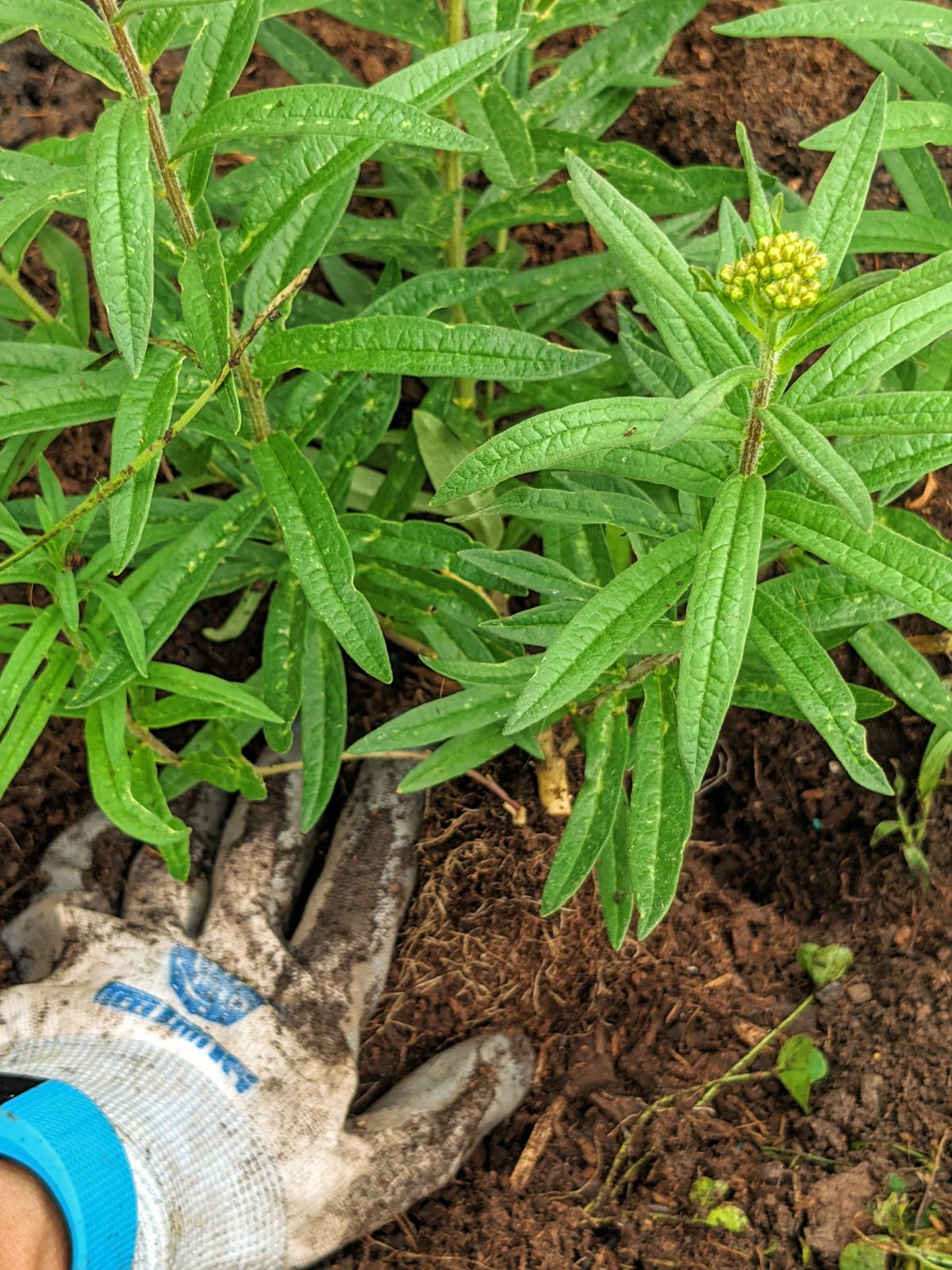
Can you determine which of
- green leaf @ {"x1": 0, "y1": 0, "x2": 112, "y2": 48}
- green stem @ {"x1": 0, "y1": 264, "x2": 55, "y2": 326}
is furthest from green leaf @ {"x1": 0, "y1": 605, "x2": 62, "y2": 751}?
green leaf @ {"x1": 0, "y1": 0, "x2": 112, "y2": 48}

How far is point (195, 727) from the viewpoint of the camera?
8.38 feet

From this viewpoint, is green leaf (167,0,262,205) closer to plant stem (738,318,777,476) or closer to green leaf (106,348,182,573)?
green leaf (106,348,182,573)

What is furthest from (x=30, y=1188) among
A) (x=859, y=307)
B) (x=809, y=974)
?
(x=859, y=307)

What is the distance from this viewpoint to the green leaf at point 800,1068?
7.32 ft

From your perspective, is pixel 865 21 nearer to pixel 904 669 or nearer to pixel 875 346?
pixel 875 346

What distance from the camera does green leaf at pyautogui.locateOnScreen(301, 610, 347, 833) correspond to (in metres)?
1.96

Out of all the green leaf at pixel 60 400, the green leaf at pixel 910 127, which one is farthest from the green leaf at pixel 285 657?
the green leaf at pixel 910 127

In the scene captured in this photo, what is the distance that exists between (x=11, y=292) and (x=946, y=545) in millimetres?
1637

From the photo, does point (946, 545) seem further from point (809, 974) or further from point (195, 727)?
point (195, 727)

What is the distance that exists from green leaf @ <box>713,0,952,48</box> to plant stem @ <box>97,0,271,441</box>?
73 centimetres

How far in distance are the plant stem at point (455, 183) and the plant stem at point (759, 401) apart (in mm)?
583

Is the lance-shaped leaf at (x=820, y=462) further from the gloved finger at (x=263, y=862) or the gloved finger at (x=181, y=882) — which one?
the gloved finger at (x=181, y=882)

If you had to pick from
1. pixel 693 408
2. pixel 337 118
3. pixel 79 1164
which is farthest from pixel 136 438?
pixel 79 1164

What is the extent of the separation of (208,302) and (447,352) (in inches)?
12.0
